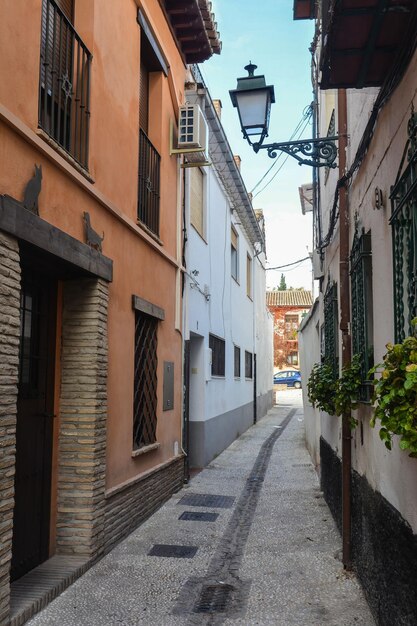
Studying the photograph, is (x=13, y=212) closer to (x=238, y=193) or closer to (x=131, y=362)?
(x=131, y=362)

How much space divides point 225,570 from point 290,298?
39106 millimetres

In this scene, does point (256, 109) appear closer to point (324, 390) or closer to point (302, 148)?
point (302, 148)

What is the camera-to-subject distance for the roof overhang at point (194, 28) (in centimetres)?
824

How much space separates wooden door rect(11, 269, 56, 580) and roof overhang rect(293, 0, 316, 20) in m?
5.47

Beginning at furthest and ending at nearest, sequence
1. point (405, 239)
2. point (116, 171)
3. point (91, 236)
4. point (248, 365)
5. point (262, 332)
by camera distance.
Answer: point (262, 332) < point (248, 365) < point (116, 171) < point (91, 236) < point (405, 239)

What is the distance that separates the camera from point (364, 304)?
4969 millimetres

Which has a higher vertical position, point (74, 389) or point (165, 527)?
point (74, 389)

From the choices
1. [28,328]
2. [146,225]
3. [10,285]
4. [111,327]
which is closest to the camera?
[10,285]

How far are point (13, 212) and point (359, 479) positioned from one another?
3.45 meters

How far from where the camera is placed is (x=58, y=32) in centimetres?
502

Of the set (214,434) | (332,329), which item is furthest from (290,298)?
(332,329)

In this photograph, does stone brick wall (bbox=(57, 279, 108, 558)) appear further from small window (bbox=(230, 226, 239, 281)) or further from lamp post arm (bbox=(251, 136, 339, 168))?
small window (bbox=(230, 226, 239, 281))

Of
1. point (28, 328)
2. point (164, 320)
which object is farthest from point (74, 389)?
point (164, 320)

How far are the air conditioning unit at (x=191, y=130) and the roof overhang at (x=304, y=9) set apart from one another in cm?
189
